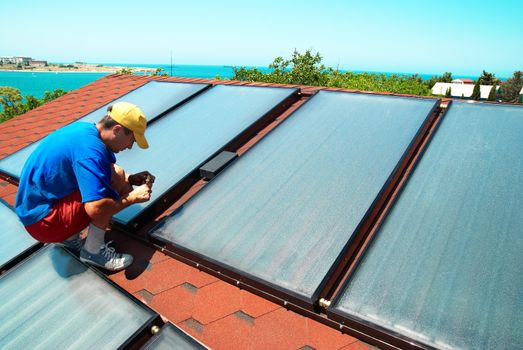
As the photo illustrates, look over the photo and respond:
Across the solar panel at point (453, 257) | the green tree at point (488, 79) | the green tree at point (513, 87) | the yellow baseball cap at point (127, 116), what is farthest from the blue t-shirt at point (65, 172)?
the green tree at point (488, 79)

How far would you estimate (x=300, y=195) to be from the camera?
2.54 meters

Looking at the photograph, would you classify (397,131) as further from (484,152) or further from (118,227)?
(118,227)

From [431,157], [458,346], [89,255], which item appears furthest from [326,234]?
[89,255]

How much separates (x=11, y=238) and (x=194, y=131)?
210 centimetres

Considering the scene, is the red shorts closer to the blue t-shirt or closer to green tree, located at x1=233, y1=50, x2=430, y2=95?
the blue t-shirt

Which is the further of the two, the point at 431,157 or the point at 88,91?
the point at 88,91

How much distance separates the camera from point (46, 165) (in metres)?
2.30

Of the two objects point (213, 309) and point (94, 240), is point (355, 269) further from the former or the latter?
point (94, 240)

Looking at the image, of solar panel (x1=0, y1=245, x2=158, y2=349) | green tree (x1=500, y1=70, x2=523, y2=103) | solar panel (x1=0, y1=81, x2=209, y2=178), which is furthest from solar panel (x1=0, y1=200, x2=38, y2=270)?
green tree (x1=500, y1=70, x2=523, y2=103)

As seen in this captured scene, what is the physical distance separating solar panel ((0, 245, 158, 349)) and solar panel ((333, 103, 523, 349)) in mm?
1230

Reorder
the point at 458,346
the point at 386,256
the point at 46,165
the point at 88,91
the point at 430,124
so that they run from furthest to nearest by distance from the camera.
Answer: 1. the point at 88,91
2. the point at 430,124
3. the point at 46,165
4. the point at 386,256
5. the point at 458,346

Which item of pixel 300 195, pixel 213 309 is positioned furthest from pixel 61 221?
pixel 300 195

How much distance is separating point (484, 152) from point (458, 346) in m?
1.74

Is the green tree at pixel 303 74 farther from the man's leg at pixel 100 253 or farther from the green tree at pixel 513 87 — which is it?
the green tree at pixel 513 87
